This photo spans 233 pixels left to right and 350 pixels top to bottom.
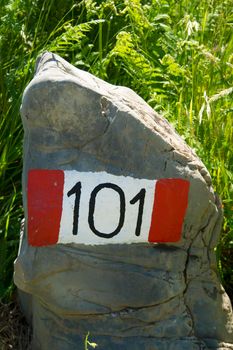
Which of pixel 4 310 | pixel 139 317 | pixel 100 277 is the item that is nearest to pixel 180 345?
pixel 139 317

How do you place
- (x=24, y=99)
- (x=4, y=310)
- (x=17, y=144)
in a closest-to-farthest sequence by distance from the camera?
(x=24, y=99), (x=4, y=310), (x=17, y=144)

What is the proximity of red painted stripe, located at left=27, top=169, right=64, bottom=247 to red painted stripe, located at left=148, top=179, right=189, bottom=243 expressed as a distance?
29cm

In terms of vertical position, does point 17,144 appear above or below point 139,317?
above

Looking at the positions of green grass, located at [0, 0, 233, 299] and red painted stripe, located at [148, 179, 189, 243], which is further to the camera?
green grass, located at [0, 0, 233, 299]

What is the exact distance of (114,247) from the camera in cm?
268

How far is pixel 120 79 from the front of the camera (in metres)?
3.74

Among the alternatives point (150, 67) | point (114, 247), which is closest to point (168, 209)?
point (114, 247)

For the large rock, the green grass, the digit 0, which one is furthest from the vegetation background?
the digit 0

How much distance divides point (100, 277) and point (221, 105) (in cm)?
105

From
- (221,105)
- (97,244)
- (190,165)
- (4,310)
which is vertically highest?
(221,105)

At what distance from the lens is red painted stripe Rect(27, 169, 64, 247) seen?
263cm

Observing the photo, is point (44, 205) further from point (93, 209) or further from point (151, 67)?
point (151, 67)

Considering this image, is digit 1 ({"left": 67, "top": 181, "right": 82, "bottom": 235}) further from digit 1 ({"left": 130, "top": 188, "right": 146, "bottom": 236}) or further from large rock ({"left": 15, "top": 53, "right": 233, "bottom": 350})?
digit 1 ({"left": 130, "top": 188, "right": 146, "bottom": 236})

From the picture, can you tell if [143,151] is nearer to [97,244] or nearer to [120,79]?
[97,244]
